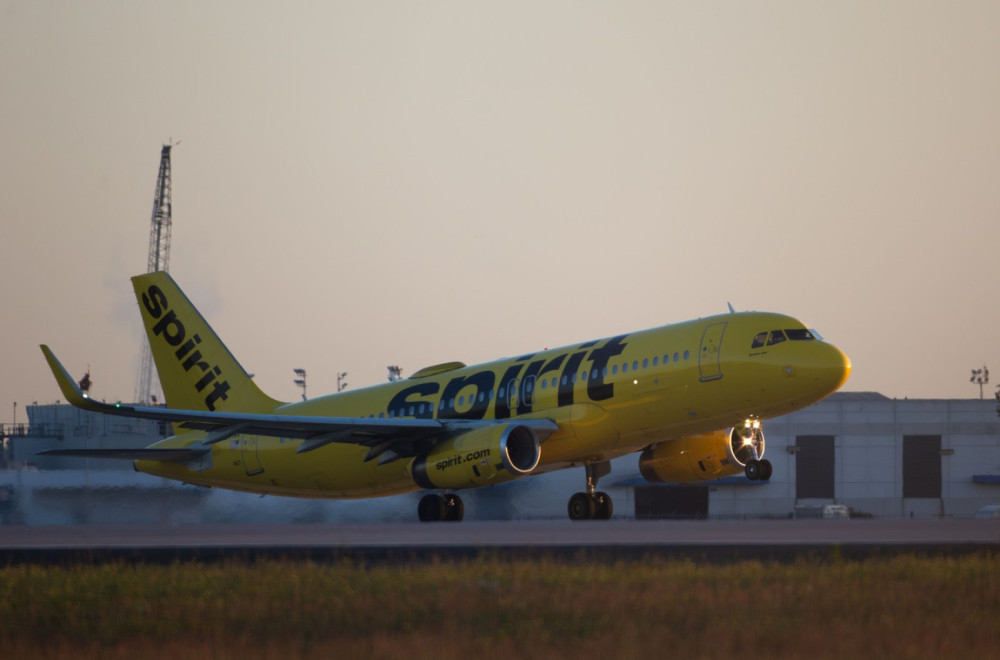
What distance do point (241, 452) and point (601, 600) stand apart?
91.2 feet

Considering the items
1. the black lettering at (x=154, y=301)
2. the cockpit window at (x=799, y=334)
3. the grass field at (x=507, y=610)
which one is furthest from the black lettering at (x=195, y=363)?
the grass field at (x=507, y=610)

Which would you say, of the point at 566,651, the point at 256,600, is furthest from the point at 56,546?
the point at 566,651

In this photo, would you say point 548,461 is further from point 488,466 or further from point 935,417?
point 935,417

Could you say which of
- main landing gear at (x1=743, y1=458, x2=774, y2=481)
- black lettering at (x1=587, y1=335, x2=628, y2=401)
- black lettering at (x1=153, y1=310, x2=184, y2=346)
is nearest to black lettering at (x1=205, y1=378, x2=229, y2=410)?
black lettering at (x1=153, y1=310, x2=184, y2=346)

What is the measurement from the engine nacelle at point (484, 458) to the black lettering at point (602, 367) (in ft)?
6.11

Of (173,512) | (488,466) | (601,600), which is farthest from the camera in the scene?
(173,512)

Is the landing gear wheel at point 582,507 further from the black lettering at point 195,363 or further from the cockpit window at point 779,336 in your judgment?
the black lettering at point 195,363

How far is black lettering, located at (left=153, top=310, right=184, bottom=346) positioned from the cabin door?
17.7m

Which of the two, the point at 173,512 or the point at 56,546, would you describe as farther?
the point at 173,512

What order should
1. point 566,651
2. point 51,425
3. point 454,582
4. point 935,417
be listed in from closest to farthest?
point 566,651 < point 454,582 < point 935,417 < point 51,425

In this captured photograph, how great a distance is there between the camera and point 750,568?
19172 mm

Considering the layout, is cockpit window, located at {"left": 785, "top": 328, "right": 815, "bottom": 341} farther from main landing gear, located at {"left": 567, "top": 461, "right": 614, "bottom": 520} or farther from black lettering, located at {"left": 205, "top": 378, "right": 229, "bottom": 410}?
black lettering, located at {"left": 205, "top": 378, "right": 229, "bottom": 410}

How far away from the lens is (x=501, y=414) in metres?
37.7

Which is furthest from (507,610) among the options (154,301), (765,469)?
(154,301)
